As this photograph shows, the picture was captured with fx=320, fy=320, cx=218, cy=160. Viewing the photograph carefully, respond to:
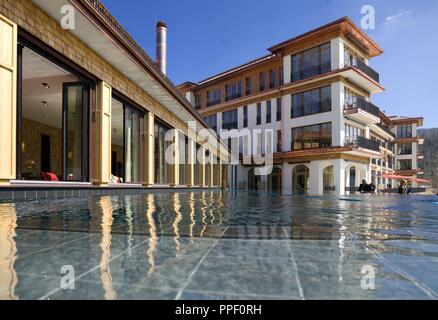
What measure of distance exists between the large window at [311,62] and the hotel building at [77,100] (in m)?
15.4

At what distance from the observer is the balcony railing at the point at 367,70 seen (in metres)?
26.4

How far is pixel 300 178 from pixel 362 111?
7770 millimetres

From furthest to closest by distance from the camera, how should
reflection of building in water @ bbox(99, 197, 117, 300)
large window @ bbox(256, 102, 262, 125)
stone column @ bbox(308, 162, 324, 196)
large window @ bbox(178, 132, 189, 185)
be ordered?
large window @ bbox(256, 102, 262, 125) < stone column @ bbox(308, 162, 324, 196) < large window @ bbox(178, 132, 189, 185) < reflection of building in water @ bbox(99, 197, 117, 300)

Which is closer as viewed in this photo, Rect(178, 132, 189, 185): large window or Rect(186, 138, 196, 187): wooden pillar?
Rect(178, 132, 189, 185): large window

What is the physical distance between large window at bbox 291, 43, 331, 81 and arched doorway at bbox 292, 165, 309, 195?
8062 millimetres

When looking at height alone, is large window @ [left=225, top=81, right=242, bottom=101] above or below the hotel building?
above

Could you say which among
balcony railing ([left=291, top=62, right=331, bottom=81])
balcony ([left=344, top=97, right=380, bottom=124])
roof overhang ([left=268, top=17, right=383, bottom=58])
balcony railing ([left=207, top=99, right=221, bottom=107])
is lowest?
balcony ([left=344, top=97, right=380, bottom=124])

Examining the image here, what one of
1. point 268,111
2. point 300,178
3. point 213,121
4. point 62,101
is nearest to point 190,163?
point 62,101

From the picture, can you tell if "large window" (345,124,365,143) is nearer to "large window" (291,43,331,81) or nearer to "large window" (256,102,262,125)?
"large window" (291,43,331,81)

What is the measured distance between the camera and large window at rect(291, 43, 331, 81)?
26.2 metres

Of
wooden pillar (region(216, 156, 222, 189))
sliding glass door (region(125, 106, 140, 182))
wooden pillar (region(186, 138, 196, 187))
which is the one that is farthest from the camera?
wooden pillar (region(216, 156, 222, 189))

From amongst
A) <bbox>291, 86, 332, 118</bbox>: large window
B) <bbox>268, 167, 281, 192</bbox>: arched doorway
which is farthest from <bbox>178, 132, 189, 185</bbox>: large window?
<bbox>268, 167, 281, 192</bbox>: arched doorway
